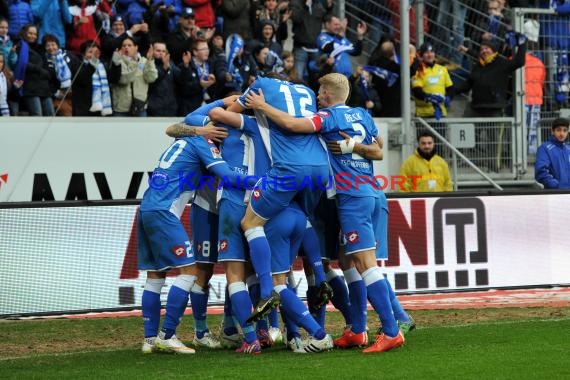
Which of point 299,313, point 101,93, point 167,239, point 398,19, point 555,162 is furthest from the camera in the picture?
point 398,19

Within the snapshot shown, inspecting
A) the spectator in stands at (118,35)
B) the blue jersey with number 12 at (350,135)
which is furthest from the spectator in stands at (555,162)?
the blue jersey with number 12 at (350,135)

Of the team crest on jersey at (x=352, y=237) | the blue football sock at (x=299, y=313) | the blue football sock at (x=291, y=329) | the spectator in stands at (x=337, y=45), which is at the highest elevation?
the spectator in stands at (x=337, y=45)

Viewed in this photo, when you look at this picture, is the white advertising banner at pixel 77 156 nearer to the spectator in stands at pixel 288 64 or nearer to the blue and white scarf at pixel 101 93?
the blue and white scarf at pixel 101 93

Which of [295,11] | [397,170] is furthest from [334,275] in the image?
[295,11]

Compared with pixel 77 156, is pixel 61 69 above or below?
above

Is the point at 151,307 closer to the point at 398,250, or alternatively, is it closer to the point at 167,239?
the point at 167,239

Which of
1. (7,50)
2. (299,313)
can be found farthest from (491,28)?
(299,313)

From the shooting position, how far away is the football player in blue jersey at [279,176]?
375 inches

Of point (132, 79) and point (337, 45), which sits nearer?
point (132, 79)

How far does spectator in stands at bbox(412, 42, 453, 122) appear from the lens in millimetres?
18656

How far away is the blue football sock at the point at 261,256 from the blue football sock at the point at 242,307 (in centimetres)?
26

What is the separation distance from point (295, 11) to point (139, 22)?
2.98m

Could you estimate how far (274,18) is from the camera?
61.7 feet

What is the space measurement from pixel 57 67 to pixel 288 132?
7.29 meters
